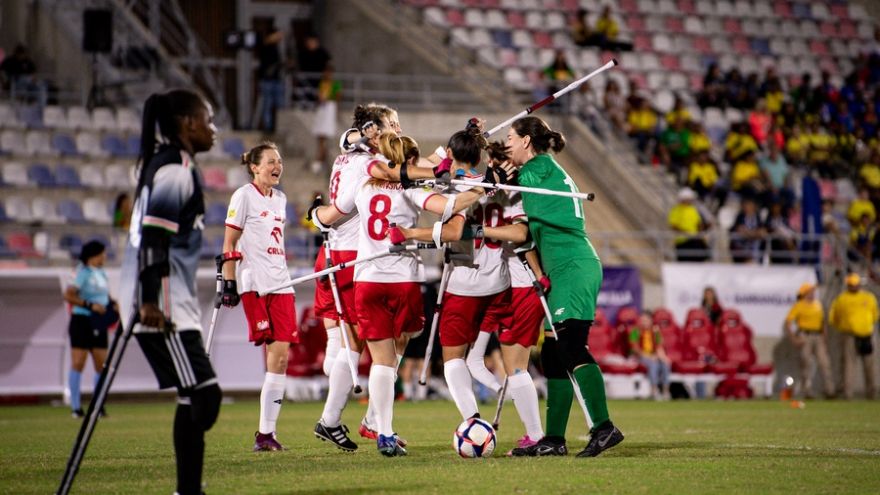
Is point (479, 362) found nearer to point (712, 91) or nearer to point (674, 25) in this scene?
point (712, 91)

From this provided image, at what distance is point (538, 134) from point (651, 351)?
12921 mm

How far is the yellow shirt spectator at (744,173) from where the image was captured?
27109 millimetres

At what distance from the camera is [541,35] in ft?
102

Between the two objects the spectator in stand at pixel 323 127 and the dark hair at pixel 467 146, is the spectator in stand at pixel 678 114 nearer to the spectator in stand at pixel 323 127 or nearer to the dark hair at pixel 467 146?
the spectator in stand at pixel 323 127

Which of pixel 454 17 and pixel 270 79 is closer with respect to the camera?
pixel 270 79

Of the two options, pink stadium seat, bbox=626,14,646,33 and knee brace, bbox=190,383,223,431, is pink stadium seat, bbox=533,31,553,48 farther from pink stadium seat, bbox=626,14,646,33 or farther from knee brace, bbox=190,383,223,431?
knee brace, bbox=190,383,223,431

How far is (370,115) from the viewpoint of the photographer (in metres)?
10.8

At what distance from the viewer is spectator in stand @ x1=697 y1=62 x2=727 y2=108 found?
30438mm

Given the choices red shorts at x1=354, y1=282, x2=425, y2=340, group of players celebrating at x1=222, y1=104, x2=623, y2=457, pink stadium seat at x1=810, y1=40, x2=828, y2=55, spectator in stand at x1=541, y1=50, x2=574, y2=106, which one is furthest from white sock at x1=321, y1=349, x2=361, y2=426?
pink stadium seat at x1=810, y1=40, x2=828, y2=55

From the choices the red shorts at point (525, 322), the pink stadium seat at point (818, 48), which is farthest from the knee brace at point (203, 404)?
the pink stadium seat at point (818, 48)

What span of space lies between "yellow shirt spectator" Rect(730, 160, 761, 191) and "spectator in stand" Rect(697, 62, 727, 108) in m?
3.40

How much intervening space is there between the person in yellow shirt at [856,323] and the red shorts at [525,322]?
47.5 feet

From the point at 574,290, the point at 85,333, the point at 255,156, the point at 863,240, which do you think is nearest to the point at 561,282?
the point at 574,290

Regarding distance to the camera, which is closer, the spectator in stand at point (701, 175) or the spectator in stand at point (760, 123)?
the spectator in stand at point (701, 175)
